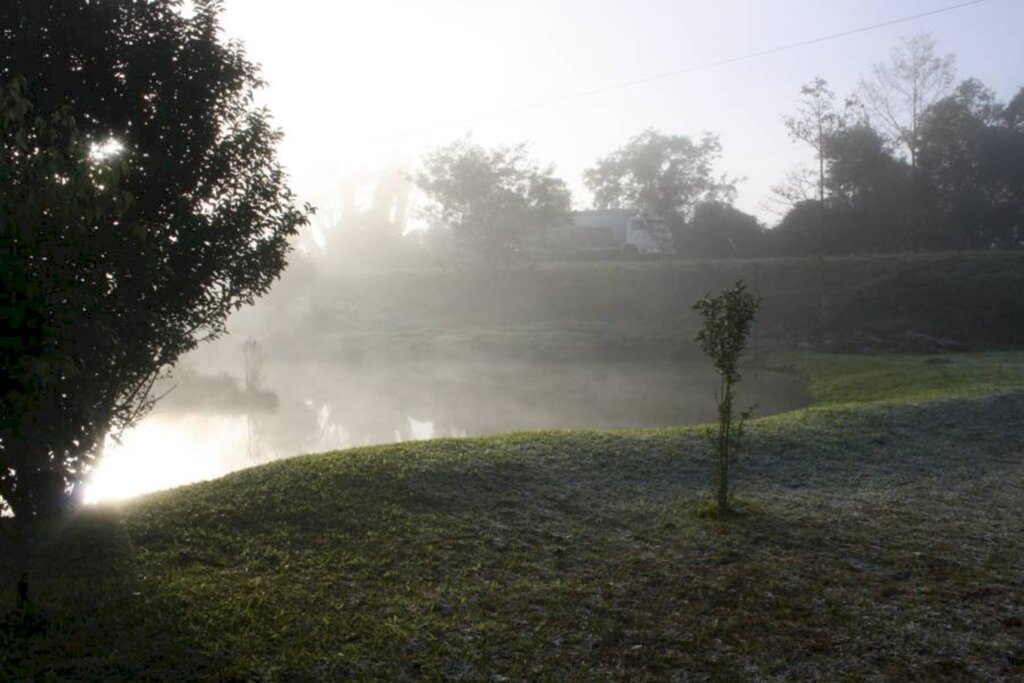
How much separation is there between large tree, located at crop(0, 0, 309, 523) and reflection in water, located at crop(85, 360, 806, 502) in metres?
3.53

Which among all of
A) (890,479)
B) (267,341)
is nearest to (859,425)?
(890,479)

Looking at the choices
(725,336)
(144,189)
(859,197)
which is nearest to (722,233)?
(859,197)

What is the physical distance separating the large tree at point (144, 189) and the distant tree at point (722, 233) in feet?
129

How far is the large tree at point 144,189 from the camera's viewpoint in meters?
6.25

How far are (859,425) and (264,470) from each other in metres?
8.42

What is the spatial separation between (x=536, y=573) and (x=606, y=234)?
48.1 meters

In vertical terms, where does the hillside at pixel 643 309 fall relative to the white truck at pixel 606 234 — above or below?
below

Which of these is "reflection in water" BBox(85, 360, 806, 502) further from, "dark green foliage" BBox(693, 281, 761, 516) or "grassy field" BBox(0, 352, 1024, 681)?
"dark green foliage" BBox(693, 281, 761, 516)

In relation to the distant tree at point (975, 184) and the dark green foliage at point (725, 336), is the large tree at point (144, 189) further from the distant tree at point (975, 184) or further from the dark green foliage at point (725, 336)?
the distant tree at point (975, 184)

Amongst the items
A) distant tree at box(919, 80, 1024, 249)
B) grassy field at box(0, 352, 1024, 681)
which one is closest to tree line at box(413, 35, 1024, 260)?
distant tree at box(919, 80, 1024, 249)

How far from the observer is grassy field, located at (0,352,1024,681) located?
517 centimetres

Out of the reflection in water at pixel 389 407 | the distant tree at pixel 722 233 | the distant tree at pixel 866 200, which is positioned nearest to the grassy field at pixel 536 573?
the reflection in water at pixel 389 407

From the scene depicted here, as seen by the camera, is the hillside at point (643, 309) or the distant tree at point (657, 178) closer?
the hillside at point (643, 309)

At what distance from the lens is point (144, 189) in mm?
7539
